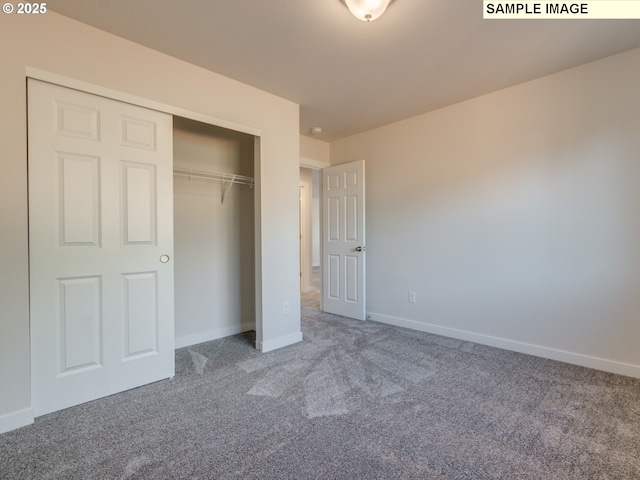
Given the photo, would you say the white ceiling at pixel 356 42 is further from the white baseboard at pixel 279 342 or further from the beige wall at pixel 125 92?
the white baseboard at pixel 279 342

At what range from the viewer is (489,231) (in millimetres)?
3039

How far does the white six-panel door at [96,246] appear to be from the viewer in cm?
185

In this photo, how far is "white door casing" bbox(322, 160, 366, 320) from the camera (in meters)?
3.97

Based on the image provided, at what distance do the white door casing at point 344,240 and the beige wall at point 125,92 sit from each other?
1.08 meters

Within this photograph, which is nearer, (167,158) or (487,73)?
(167,158)

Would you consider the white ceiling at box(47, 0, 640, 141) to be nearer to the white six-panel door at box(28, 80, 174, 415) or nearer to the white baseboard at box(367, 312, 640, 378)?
the white six-panel door at box(28, 80, 174, 415)

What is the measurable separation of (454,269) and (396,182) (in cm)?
128

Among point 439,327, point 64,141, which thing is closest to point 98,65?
point 64,141

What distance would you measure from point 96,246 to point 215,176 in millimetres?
1463

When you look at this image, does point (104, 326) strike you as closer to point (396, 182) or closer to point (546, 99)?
point (396, 182)

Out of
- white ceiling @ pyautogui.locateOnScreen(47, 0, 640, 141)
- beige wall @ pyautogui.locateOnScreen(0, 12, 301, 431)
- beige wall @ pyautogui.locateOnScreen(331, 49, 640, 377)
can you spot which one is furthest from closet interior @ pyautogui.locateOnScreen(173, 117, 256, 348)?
beige wall @ pyautogui.locateOnScreen(331, 49, 640, 377)

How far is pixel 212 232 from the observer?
3.31m

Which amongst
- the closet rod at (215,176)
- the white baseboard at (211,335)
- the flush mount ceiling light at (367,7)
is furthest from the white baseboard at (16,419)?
the flush mount ceiling light at (367,7)

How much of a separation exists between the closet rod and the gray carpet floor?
1822mm
